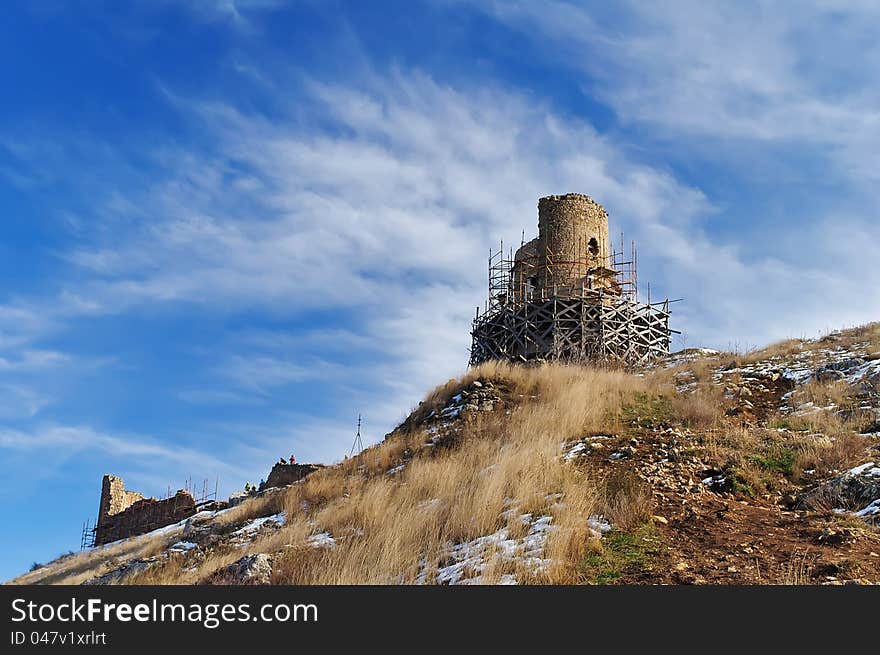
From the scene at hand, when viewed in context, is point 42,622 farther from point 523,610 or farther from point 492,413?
point 492,413

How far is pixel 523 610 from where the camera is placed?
4465 mm

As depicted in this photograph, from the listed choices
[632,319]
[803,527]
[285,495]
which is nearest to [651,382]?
[285,495]

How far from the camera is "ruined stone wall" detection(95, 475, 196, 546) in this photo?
27.2m

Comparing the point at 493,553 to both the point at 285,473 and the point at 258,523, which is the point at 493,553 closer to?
the point at 258,523

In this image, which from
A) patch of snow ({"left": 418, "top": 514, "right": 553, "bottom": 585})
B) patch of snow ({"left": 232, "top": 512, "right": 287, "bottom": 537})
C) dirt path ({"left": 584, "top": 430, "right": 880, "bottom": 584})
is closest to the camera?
dirt path ({"left": 584, "top": 430, "right": 880, "bottom": 584})

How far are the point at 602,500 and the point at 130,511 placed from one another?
27.6m

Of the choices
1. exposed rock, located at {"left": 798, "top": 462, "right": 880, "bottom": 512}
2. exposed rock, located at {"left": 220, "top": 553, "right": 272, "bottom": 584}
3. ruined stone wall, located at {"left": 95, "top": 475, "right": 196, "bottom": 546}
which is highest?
ruined stone wall, located at {"left": 95, "top": 475, "right": 196, "bottom": 546}

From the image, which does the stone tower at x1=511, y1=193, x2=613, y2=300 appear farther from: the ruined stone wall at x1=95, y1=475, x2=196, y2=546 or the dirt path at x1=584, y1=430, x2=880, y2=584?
the dirt path at x1=584, y1=430, x2=880, y2=584

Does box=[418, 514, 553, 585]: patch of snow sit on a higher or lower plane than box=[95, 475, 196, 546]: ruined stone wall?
lower

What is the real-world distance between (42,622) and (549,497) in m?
4.50

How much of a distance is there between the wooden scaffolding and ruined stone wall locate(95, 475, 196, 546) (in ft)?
41.6

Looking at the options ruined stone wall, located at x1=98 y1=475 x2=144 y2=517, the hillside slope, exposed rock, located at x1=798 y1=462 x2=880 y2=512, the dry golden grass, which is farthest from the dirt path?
ruined stone wall, located at x1=98 y1=475 x2=144 y2=517

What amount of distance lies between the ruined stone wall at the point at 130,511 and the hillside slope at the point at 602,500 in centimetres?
1475

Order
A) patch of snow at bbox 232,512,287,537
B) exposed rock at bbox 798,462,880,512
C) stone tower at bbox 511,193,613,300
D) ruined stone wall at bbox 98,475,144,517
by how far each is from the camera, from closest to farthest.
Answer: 1. exposed rock at bbox 798,462,880,512
2. patch of snow at bbox 232,512,287,537
3. stone tower at bbox 511,193,613,300
4. ruined stone wall at bbox 98,475,144,517
